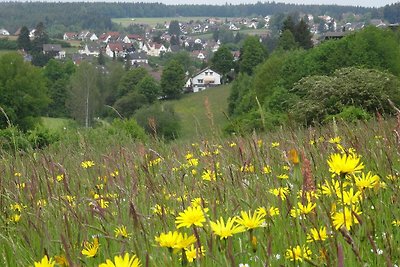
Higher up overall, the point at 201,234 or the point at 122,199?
the point at 201,234

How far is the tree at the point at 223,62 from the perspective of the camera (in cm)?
8181

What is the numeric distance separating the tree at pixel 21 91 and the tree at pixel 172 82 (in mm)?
28597

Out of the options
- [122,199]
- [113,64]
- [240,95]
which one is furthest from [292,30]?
[122,199]

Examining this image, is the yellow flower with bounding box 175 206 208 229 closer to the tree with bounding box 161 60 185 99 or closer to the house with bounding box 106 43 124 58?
the tree with bounding box 161 60 185 99

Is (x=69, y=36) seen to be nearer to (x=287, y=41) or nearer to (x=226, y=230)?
(x=287, y=41)

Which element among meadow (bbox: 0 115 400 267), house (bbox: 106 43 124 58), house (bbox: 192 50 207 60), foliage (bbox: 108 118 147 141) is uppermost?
meadow (bbox: 0 115 400 267)

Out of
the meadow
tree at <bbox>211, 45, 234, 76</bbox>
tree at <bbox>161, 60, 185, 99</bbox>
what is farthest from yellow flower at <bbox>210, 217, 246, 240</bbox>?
tree at <bbox>211, 45, 234, 76</bbox>

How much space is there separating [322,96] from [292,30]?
43.1 m

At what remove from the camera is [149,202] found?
267 cm

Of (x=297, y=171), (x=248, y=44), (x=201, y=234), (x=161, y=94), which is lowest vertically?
(x=161, y=94)

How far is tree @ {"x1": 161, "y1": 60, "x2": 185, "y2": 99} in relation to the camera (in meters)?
71.4

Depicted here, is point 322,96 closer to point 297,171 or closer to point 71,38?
point 297,171

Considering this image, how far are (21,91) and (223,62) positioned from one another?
45158 mm

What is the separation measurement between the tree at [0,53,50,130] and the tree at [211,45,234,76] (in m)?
41.8
